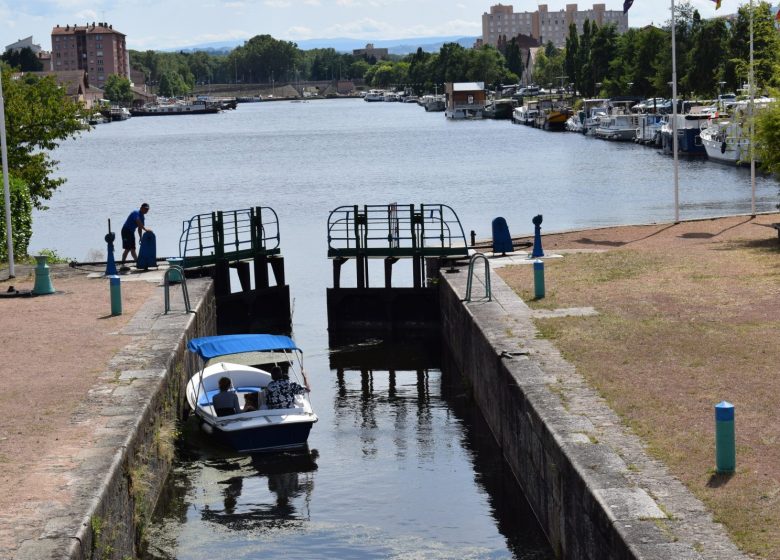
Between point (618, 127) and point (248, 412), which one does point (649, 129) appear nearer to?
point (618, 127)

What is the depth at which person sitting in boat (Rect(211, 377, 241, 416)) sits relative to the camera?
1969cm

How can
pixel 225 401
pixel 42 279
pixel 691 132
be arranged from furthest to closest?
pixel 691 132, pixel 42 279, pixel 225 401

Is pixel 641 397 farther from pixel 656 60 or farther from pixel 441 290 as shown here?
pixel 656 60

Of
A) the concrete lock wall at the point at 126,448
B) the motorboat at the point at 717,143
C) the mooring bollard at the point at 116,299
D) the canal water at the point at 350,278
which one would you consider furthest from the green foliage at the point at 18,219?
the motorboat at the point at 717,143

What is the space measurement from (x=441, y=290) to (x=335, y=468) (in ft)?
37.8

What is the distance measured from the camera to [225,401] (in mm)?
19719

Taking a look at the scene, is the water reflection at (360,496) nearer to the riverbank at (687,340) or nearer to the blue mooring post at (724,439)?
the riverbank at (687,340)

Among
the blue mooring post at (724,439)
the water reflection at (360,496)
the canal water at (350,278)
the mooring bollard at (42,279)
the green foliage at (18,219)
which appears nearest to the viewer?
the blue mooring post at (724,439)

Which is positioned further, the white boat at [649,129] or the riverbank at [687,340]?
the white boat at [649,129]

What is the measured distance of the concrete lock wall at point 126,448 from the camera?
1223cm

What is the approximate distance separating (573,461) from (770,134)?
62.6 feet

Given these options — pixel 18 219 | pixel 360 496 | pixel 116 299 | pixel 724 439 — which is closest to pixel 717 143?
pixel 18 219

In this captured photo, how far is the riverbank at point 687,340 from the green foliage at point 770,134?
1905mm

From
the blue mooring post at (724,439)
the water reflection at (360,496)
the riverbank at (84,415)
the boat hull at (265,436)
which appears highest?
the blue mooring post at (724,439)
